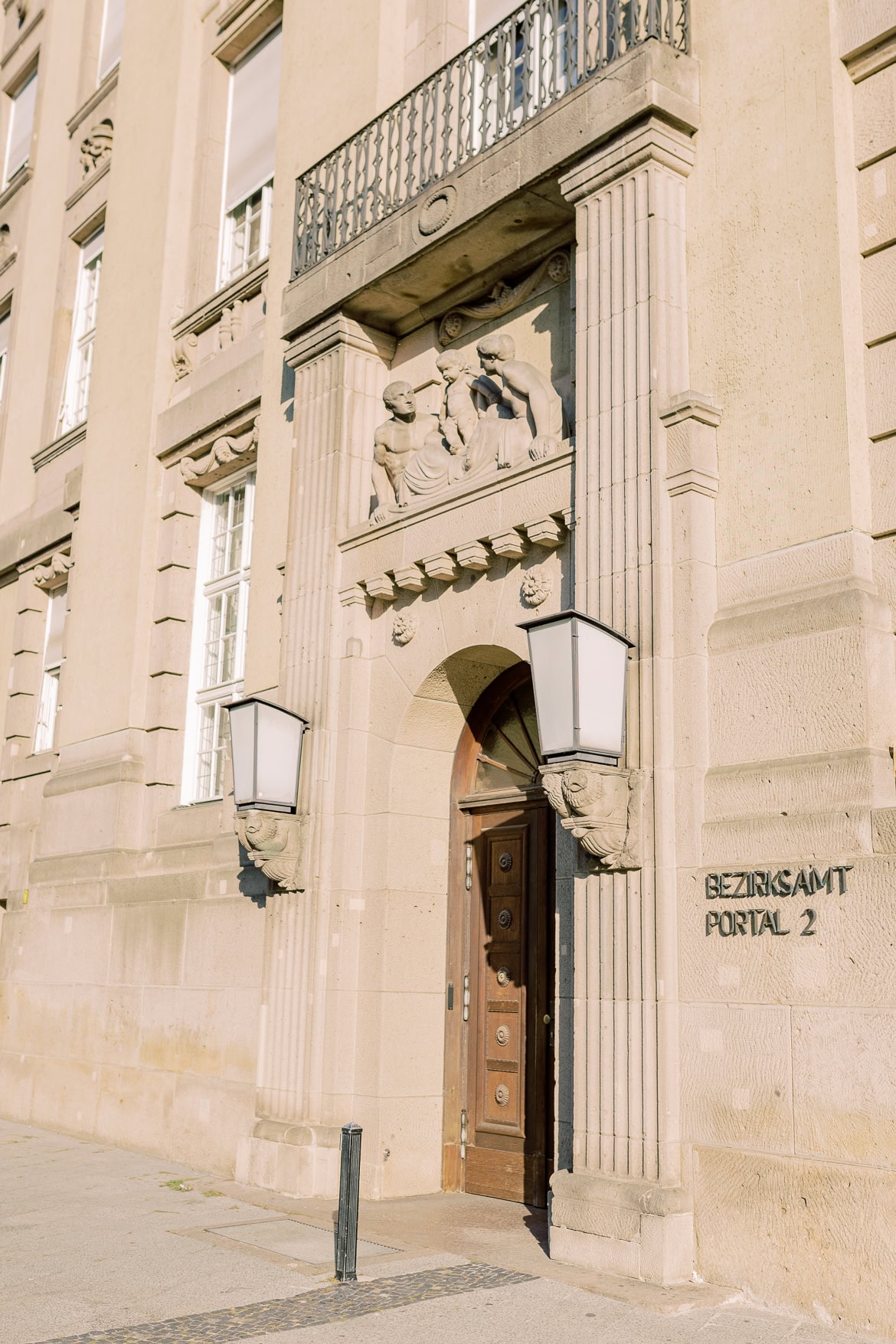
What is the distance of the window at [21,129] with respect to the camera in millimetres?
19172

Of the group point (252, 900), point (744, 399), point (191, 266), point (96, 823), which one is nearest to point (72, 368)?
point (191, 266)

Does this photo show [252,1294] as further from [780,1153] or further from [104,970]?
[104,970]

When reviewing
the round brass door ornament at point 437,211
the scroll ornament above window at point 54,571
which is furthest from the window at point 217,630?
the round brass door ornament at point 437,211

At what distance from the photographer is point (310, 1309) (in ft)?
19.6

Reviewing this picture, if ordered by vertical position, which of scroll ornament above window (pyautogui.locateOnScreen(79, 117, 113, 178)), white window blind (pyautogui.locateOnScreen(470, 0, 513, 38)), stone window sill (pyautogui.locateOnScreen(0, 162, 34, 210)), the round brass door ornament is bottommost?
the round brass door ornament

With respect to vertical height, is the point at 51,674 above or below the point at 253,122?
below

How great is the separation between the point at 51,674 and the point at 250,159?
6.23 meters

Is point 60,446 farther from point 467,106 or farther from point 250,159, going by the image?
point 467,106

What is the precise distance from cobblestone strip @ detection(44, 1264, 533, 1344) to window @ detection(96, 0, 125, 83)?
1508 cm

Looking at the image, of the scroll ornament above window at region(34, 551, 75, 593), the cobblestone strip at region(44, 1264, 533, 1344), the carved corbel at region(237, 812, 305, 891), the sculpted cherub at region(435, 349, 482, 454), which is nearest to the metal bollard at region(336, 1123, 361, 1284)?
the cobblestone strip at region(44, 1264, 533, 1344)

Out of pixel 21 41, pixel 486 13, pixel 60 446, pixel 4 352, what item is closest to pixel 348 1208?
pixel 486 13

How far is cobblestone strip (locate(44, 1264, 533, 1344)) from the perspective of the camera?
18.3 ft

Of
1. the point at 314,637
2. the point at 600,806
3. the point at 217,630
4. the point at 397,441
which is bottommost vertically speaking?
the point at 600,806

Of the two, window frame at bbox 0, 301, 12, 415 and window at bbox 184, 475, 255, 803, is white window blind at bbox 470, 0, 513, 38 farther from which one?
window frame at bbox 0, 301, 12, 415
